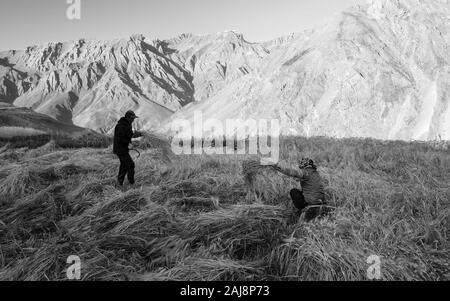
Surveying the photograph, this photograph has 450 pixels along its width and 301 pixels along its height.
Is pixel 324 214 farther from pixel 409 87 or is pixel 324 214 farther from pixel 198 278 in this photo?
pixel 409 87

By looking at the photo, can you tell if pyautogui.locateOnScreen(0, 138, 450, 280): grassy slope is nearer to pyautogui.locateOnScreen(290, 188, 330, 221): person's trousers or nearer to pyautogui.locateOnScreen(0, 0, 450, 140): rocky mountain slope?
pyautogui.locateOnScreen(290, 188, 330, 221): person's trousers

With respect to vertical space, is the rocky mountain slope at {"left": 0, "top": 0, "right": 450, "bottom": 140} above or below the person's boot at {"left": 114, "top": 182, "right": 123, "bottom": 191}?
above

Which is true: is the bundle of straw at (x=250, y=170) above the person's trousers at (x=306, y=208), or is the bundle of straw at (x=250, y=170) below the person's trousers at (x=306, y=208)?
above

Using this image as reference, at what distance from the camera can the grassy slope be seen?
4.15 metres

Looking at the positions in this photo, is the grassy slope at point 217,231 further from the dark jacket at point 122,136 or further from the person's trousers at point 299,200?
the dark jacket at point 122,136

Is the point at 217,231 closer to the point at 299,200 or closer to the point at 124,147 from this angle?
the point at 299,200

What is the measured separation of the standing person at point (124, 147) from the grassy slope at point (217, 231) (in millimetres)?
423

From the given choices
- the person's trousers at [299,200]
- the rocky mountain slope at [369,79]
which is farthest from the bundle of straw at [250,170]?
the rocky mountain slope at [369,79]

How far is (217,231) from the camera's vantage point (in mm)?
4977

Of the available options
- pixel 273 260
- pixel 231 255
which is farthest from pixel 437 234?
pixel 231 255

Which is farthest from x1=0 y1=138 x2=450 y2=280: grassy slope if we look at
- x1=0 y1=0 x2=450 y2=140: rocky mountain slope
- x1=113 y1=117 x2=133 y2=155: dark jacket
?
x1=0 y1=0 x2=450 y2=140: rocky mountain slope

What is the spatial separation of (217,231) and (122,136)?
370cm

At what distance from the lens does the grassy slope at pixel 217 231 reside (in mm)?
4148

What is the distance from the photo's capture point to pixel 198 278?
13.2 ft
